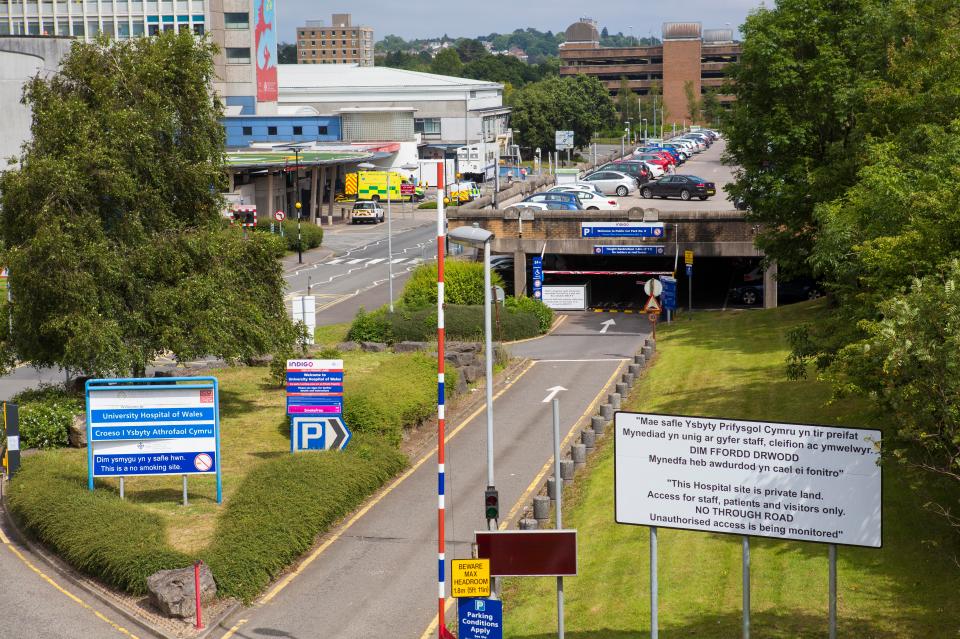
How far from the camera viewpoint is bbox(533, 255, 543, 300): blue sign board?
52.2 meters

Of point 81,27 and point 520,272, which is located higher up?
point 81,27

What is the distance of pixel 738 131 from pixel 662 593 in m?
28.3

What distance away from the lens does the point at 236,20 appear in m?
110

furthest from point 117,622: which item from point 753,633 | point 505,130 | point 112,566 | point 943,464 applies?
point 505,130

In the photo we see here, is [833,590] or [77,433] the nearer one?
[833,590]

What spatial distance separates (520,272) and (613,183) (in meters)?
25.0

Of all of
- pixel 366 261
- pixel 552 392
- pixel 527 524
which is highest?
pixel 366 261

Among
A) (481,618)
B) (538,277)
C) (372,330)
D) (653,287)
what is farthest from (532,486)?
(538,277)

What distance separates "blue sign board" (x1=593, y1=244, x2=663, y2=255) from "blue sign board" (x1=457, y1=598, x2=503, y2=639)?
36.8 meters

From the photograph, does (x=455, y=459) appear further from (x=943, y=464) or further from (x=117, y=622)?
(x=943, y=464)

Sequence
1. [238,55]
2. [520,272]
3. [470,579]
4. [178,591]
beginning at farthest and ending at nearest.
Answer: [238,55], [520,272], [178,591], [470,579]

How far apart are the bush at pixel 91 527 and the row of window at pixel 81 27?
3662 inches

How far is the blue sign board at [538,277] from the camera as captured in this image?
52250 millimetres

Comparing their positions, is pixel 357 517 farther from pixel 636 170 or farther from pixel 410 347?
pixel 636 170
